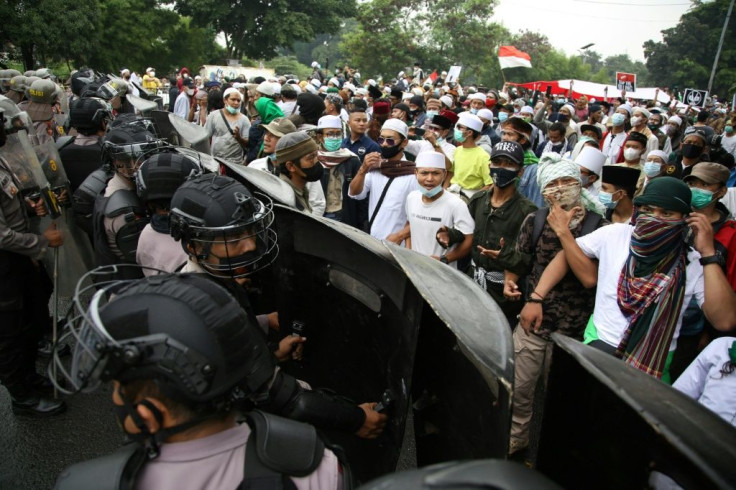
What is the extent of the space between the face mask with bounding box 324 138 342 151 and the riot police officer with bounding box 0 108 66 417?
2.60 meters

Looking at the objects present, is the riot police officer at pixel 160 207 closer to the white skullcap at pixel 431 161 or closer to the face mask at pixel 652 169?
the white skullcap at pixel 431 161

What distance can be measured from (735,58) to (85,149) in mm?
55547

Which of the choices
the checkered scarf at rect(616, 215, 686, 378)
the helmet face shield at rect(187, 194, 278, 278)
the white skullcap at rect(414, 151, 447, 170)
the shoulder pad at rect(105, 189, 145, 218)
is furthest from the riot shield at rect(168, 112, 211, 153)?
the checkered scarf at rect(616, 215, 686, 378)

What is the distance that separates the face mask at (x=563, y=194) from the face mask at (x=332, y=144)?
103 inches

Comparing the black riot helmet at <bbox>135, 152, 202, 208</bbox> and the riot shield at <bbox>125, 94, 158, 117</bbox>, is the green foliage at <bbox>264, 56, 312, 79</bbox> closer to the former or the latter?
the riot shield at <bbox>125, 94, 158, 117</bbox>

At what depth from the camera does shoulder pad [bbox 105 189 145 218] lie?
3.07m

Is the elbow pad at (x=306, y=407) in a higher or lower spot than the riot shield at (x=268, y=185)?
lower

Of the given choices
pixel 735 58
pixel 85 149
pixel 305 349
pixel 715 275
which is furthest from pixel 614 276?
pixel 735 58

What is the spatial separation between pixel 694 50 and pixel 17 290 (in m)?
67.3

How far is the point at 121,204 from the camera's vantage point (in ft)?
10.1

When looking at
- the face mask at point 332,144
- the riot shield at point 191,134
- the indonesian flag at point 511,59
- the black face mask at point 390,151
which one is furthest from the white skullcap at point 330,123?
the indonesian flag at point 511,59

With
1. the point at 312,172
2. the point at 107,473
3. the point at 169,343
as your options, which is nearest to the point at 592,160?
the point at 312,172

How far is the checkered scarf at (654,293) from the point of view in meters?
2.63

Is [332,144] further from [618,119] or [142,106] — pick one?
[618,119]
